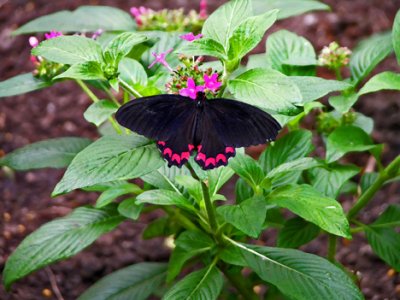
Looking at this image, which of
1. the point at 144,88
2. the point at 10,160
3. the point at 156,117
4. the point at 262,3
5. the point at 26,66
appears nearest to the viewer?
the point at 156,117

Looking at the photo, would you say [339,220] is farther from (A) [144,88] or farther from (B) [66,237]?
(B) [66,237]

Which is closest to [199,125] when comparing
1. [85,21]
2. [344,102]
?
[344,102]

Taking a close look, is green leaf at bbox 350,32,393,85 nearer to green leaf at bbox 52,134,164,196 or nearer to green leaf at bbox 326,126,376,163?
green leaf at bbox 326,126,376,163

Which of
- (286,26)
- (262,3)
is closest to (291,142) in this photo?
(262,3)

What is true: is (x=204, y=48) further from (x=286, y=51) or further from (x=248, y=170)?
(x=286, y=51)

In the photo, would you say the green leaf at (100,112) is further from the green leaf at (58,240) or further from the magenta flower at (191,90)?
the green leaf at (58,240)

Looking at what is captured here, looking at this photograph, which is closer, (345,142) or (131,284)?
(345,142)
